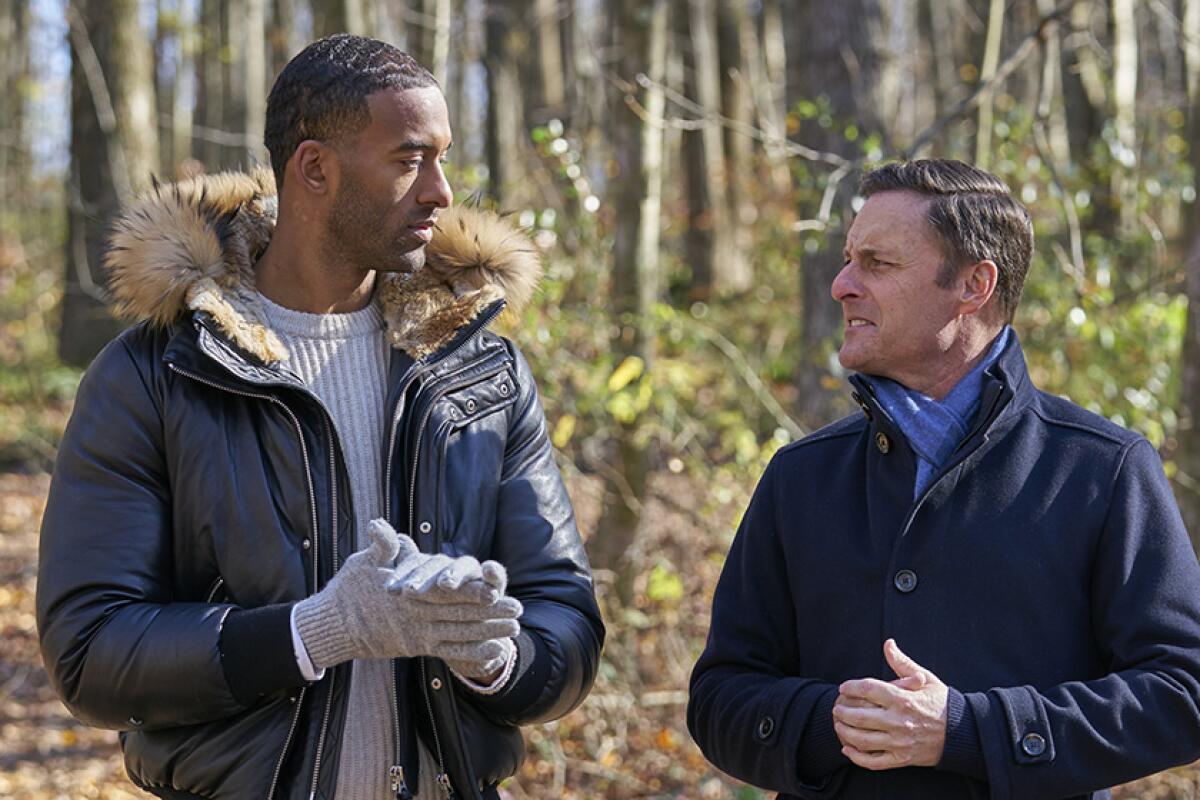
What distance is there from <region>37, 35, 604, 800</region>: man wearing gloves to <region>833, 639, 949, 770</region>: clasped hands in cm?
65

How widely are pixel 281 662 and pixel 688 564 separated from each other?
4918mm

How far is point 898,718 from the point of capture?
250 cm

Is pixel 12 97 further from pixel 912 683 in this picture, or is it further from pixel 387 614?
pixel 912 683

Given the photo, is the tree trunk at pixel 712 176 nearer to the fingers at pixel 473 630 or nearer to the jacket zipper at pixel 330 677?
the jacket zipper at pixel 330 677

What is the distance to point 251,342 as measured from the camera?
2770 mm

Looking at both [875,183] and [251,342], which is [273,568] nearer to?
[251,342]

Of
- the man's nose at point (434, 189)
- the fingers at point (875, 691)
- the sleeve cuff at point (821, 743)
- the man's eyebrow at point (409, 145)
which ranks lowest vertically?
the sleeve cuff at point (821, 743)

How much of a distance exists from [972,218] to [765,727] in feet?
3.84

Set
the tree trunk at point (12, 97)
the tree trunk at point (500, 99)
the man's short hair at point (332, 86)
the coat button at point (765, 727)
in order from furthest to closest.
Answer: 1. the tree trunk at point (12, 97)
2. the tree trunk at point (500, 99)
3. the man's short hair at point (332, 86)
4. the coat button at point (765, 727)

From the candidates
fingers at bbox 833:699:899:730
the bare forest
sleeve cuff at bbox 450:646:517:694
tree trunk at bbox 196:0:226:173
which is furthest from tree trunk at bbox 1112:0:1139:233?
tree trunk at bbox 196:0:226:173

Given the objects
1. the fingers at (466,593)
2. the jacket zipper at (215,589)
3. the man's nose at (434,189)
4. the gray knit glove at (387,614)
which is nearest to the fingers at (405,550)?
the gray knit glove at (387,614)

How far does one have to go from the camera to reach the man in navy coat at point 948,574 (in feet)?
8.27

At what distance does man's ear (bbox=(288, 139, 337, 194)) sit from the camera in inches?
113

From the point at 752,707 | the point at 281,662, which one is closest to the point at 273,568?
the point at 281,662
